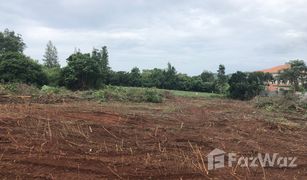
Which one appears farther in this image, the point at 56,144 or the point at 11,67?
the point at 11,67

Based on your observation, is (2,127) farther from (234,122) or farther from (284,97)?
(284,97)

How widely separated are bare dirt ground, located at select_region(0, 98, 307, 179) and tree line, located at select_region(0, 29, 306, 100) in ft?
37.6

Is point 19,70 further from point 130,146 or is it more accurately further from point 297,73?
point 297,73

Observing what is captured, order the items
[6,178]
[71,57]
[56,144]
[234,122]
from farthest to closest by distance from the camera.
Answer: [71,57] < [234,122] < [56,144] < [6,178]

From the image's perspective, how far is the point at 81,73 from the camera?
20266 millimetres

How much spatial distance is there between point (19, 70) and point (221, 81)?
17139 mm

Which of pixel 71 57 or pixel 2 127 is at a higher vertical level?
pixel 71 57

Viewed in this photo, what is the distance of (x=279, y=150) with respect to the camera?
6.28 metres

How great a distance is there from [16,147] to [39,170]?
1.08 m

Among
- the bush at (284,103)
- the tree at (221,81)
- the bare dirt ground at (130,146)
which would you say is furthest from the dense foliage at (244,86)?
the bare dirt ground at (130,146)

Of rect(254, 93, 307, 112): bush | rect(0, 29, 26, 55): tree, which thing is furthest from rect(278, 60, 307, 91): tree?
rect(0, 29, 26, 55): tree

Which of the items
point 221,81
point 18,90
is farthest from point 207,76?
point 18,90

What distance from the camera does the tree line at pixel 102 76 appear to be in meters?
19.4

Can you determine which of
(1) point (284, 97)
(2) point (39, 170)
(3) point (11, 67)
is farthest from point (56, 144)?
(3) point (11, 67)
